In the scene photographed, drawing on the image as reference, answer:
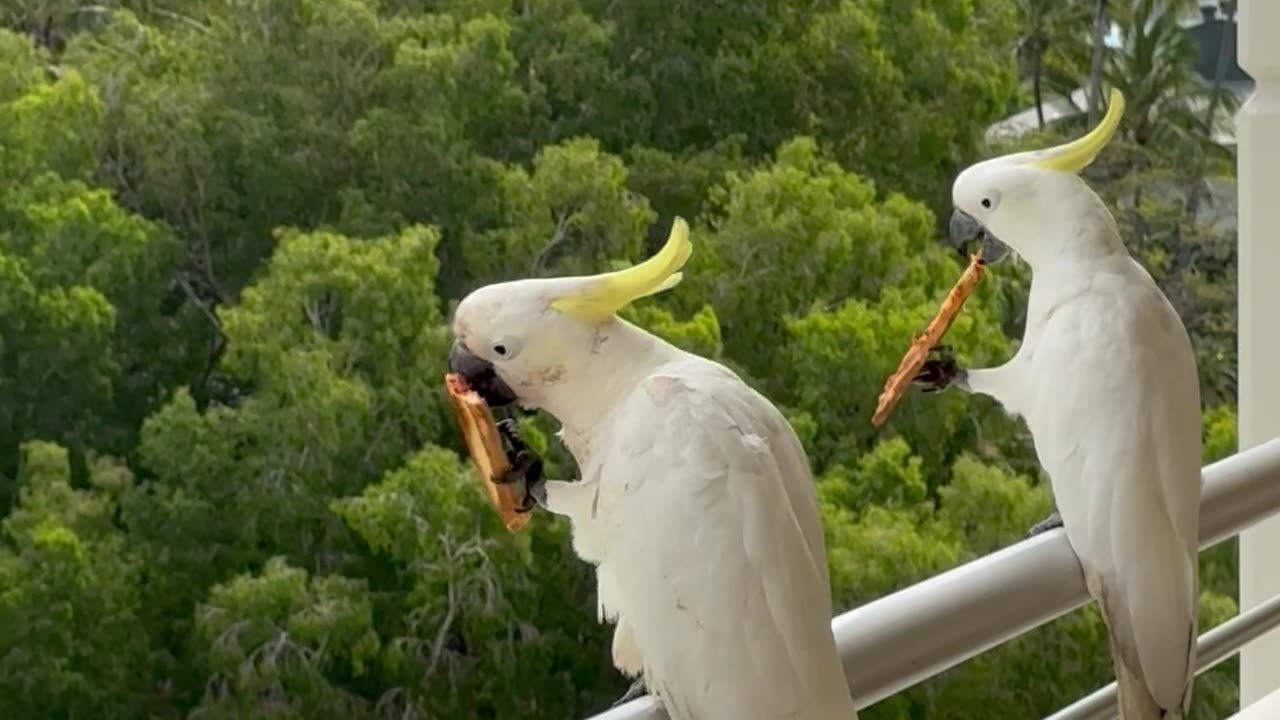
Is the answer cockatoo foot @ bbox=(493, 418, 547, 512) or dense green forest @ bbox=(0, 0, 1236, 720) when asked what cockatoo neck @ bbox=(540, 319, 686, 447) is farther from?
dense green forest @ bbox=(0, 0, 1236, 720)

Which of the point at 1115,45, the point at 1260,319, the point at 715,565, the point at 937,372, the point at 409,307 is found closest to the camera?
the point at 715,565

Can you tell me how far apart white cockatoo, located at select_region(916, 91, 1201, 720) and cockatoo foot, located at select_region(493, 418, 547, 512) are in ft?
1.22

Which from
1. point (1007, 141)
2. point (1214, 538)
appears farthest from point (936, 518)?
point (1214, 538)

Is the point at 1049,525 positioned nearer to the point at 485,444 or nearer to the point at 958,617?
the point at 958,617

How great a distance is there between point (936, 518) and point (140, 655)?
58.5 inches

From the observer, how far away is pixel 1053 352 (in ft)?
3.52

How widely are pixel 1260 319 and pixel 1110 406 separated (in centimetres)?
112

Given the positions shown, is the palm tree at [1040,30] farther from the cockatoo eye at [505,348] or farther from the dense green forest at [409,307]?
the cockatoo eye at [505,348]

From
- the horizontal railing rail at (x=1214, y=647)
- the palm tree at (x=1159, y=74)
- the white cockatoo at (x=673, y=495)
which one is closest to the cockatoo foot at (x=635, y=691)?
the white cockatoo at (x=673, y=495)

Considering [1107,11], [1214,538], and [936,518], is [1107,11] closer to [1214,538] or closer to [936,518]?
[936,518]

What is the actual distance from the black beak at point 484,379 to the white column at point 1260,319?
1454 mm

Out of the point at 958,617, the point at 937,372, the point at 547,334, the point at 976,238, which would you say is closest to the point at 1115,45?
the point at 976,238

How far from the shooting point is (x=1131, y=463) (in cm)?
102

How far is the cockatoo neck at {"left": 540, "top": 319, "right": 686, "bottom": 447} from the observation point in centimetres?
82
